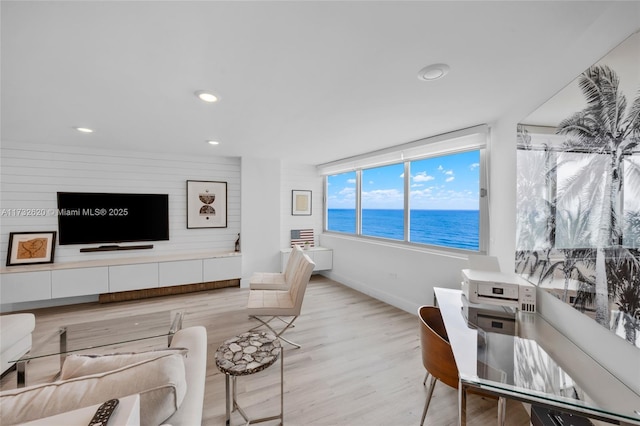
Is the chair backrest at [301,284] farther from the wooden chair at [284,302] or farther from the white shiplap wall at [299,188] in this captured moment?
the white shiplap wall at [299,188]

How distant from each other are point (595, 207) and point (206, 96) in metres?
2.57

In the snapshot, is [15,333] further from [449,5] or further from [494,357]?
[449,5]

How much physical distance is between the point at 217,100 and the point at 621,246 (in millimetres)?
2646

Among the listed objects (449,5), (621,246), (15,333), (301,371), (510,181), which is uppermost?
(449,5)

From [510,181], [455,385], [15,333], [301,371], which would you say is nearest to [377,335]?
[301,371]

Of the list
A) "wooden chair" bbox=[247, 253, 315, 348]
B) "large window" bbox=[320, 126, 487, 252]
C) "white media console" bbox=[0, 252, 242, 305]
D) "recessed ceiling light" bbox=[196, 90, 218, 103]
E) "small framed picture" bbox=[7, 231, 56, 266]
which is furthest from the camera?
"small framed picture" bbox=[7, 231, 56, 266]

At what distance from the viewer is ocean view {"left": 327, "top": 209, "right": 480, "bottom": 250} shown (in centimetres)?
317

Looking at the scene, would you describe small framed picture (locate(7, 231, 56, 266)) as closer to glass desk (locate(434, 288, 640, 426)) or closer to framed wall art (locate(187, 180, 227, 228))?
framed wall art (locate(187, 180, 227, 228))

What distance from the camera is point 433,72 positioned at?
1.68 m

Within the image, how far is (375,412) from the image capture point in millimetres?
1833

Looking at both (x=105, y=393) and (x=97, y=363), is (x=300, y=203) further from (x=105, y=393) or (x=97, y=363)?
(x=105, y=393)

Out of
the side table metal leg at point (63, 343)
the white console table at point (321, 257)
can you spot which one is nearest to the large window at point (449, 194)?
the white console table at point (321, 257)

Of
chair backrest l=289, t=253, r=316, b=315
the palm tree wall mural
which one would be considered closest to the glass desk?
the palm tree wall mural

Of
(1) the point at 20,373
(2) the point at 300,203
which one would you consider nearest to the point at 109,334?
(1) the point at 20,373
